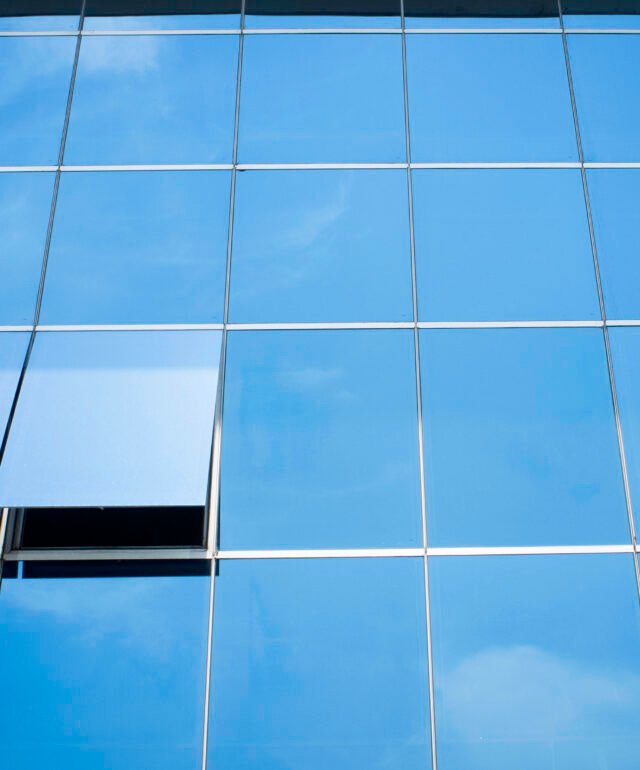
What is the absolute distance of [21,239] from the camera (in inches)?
323

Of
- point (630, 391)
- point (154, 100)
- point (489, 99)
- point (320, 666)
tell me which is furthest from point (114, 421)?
point (489, 99)

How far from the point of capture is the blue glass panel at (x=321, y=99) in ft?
28.5

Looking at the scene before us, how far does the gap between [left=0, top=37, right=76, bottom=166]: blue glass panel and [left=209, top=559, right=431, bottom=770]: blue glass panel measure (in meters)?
4.60

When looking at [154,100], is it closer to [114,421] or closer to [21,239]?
[21,239]

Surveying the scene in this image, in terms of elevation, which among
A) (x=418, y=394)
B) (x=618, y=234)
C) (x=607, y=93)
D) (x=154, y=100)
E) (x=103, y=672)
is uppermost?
(x=607, y=93)

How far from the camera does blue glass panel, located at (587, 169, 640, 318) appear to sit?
26.0ft

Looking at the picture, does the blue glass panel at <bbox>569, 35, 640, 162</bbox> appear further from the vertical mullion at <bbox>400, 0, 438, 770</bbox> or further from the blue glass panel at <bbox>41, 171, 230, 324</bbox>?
the blue glass panel at <bbox>41, 171, 230, 324</bbox>

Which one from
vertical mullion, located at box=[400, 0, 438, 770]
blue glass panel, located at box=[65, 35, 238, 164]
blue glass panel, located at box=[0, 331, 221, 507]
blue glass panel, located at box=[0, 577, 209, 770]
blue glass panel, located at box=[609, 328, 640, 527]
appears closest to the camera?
blue glass panel, located at box=[0, 577, 209, 770]

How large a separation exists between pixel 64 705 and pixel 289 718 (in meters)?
1.63

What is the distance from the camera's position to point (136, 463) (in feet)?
22.4

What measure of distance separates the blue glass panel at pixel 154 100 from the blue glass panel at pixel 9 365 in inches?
78.9

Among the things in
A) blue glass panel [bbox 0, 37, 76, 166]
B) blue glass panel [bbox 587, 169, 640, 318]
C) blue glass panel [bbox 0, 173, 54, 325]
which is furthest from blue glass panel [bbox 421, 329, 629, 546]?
blue glass panel [bbox 0, 37, 76, 166]

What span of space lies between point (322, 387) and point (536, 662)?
8.99ft

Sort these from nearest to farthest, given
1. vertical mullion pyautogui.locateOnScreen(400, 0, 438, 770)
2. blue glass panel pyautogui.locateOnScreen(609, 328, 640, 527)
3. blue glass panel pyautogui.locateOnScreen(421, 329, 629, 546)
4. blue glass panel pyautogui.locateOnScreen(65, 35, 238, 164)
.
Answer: vertical mullion pyautogui.locateOnScreen(400, 0, 438, 770), blue glass panel pyautogui.locateOnScreen(421, 329, 629, 546), blue glass panel pyautogui.locateOnScreen(609, 328, 640, 527), blue glass panel pyautogui.locateOnScreen(65, 35, 238, 164)
